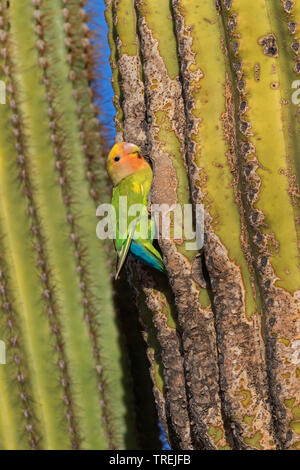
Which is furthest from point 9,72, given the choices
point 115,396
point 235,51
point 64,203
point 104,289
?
point 115,396

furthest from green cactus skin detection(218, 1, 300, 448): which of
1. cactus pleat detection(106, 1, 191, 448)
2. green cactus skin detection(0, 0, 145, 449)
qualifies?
green cactus skin detection(0, 0, 145, 449)

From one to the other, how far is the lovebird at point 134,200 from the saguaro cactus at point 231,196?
0.26 ft

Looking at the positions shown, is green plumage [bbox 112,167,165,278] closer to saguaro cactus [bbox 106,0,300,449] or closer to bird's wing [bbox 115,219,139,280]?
bird's wing [bbox 115,219,139,280]

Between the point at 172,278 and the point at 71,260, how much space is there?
731 mm

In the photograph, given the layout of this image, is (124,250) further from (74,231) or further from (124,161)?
(74,231)

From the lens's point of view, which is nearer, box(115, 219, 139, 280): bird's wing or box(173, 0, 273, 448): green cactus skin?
box(173, 0, 273, 448): green cactus skin

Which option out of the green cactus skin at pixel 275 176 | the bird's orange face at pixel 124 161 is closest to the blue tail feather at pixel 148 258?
the bird's orange face at pixel 124 161

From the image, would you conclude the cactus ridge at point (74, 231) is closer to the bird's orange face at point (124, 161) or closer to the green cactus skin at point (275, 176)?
the bird's orange face at point (124, 161)

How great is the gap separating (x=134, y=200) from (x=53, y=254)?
0.56 m

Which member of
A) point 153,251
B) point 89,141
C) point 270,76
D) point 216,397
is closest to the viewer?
point 270,76

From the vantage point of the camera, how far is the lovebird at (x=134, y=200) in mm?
1810

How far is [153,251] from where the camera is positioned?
1.82m

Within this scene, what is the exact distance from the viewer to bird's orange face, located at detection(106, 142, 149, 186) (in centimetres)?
181
